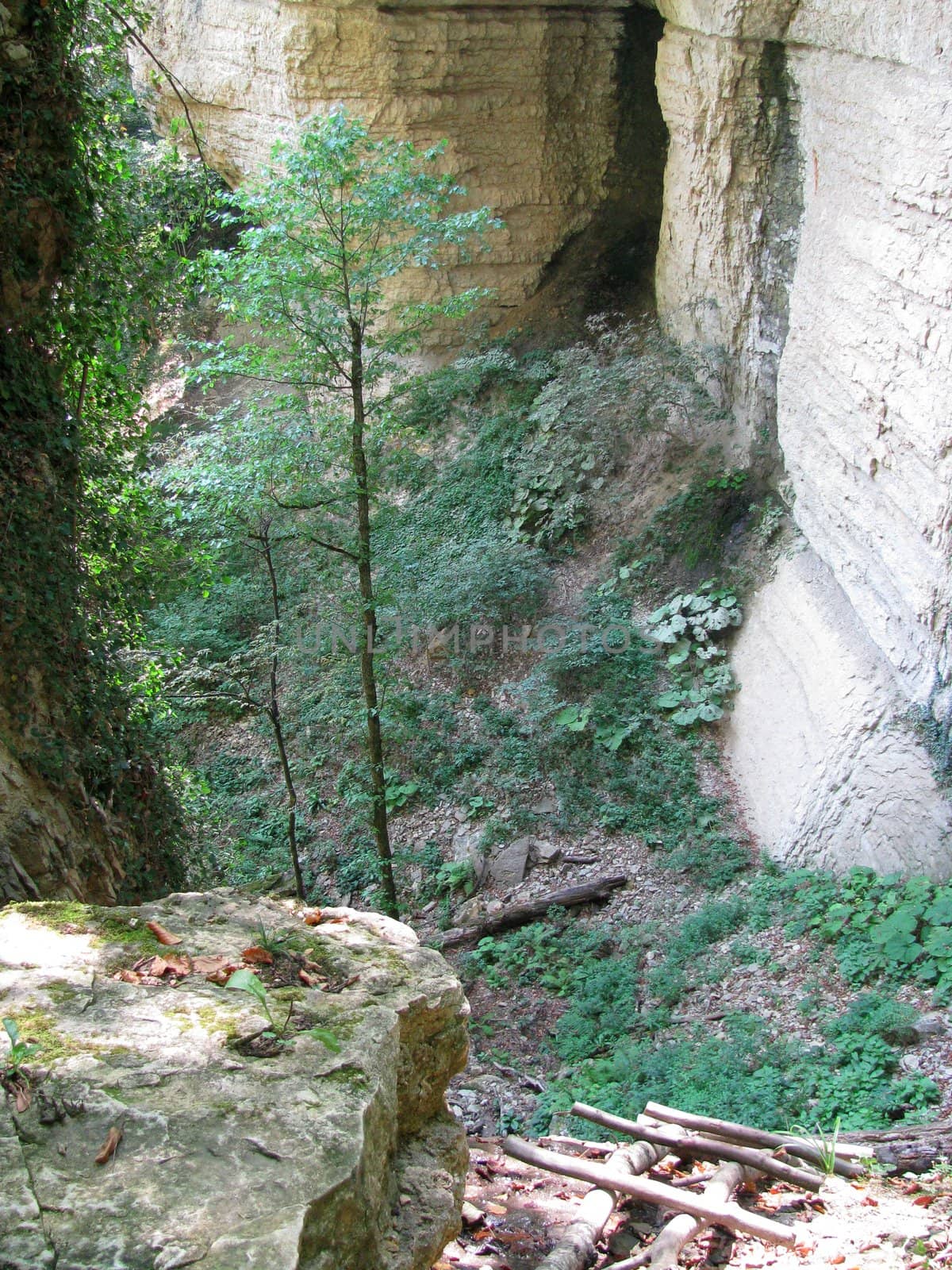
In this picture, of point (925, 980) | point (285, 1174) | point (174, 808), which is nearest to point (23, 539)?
point (174, 808)

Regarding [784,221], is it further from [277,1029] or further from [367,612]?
[277,1029]

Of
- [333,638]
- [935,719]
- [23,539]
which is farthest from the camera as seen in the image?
Result: [333,638]

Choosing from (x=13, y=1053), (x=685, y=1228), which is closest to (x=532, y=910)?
(x=685, y=1228)

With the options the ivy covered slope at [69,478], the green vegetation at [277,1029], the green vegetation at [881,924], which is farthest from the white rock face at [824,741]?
the green vegetation at [277,1029]

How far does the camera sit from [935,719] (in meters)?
6.48

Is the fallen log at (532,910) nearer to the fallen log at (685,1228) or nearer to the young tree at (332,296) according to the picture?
the young tree at (332,296)

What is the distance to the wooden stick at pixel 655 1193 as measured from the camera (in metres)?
3.62

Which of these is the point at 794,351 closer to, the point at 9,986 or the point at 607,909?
the point at 607,909

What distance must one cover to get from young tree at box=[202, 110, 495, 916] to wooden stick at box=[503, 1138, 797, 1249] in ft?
13.9

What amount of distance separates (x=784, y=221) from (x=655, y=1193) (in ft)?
28.6

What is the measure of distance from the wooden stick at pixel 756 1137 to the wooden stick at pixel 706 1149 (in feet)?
0.15

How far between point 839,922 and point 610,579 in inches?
199

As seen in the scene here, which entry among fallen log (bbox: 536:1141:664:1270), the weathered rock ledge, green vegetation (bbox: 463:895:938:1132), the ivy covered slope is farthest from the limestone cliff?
the ivy covered slope

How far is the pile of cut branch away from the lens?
141 inches
